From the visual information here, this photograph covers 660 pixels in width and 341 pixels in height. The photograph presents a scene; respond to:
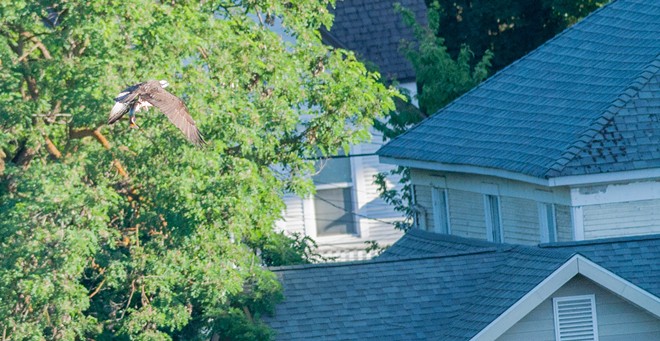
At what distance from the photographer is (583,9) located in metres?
36.8

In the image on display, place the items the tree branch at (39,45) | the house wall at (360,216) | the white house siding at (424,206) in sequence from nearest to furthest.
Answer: the tree branch at (39,45), the white house siding at (424,206), the house wall at (360,216)

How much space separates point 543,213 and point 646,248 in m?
2.17

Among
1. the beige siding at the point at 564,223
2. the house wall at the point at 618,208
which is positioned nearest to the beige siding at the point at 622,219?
the house wall at the point at 618,208

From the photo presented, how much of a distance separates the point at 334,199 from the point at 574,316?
1812 centimetres

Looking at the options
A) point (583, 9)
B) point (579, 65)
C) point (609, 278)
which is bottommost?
point (609, 278)

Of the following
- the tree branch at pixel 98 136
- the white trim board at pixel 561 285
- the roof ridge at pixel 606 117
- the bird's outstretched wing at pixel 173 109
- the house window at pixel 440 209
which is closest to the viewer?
the bird's outstretched wing at pixel 173 109

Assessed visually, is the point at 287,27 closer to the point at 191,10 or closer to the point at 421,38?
the point at 191,10

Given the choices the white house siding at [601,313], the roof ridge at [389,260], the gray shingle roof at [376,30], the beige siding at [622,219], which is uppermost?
the gray shingle roof at [376,30]

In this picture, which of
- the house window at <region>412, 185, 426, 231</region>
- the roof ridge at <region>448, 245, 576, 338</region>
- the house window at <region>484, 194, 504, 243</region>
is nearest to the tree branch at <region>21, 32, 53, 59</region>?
the roof ridge at <region>448, 245, 576, 338</region>

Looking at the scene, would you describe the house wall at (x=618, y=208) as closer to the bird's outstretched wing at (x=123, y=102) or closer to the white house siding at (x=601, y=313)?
the white house siding at (x=601, y=313)

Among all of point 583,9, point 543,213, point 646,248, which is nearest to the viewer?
point 646,248

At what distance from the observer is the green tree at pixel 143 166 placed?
19.0m

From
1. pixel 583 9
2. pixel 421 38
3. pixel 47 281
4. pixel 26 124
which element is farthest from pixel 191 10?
pixel 583 9

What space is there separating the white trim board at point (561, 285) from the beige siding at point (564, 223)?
323 cm
